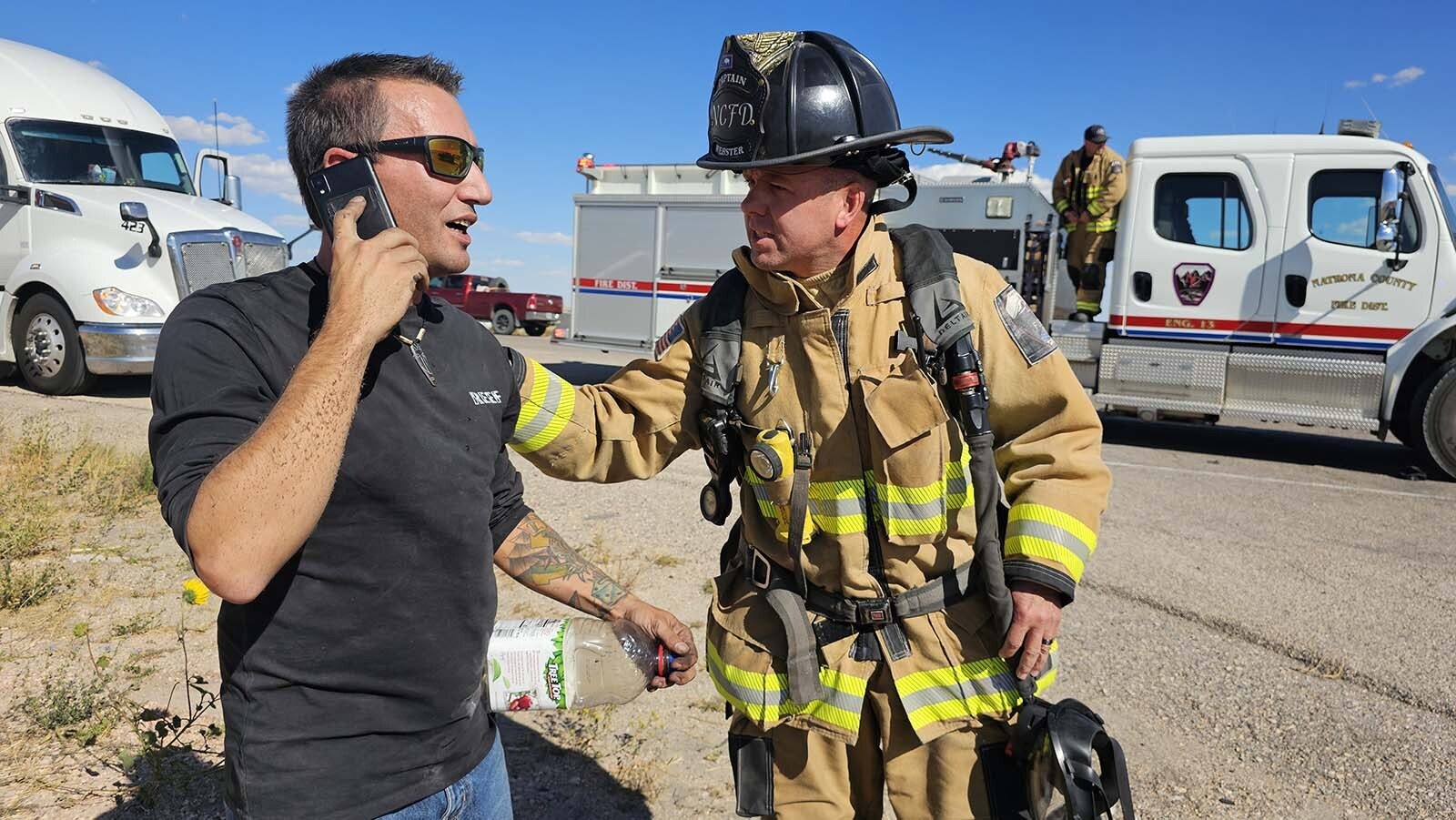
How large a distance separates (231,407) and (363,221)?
1.43 ft

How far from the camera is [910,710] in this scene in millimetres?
1922

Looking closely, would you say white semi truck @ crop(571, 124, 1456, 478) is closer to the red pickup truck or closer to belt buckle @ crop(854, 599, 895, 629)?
belt buckle @ crop(854, 599, 895, 629)

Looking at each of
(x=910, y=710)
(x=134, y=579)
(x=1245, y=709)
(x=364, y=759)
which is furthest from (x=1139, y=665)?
(x=134, y=579)

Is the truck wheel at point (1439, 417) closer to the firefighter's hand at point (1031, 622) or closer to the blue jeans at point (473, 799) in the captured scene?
the firefighter's hand at point (1031, 622)

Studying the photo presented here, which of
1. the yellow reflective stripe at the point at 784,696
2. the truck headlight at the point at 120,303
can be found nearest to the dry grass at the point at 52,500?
the truck headlight at the point at 120,303

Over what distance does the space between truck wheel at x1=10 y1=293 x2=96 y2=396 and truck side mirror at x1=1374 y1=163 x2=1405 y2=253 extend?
11729mm

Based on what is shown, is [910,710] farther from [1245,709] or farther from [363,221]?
[1245,709]

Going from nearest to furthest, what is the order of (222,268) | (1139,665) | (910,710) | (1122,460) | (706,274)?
(910,710)
(1139,665)
(1122,460)
(222,268)
(706,274)

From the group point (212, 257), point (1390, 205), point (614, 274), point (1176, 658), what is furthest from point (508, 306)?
point (1176, 658)

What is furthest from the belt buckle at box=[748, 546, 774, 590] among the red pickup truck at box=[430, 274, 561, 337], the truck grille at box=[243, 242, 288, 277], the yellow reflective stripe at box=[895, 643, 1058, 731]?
the red pickup truck at box=[430, 274, 561, 337]

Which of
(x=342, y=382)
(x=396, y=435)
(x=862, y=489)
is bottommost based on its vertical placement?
(x=862, y=489)

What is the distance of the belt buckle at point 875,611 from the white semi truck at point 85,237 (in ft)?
28.0

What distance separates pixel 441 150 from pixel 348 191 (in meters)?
0.20

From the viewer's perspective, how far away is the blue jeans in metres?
1.64
